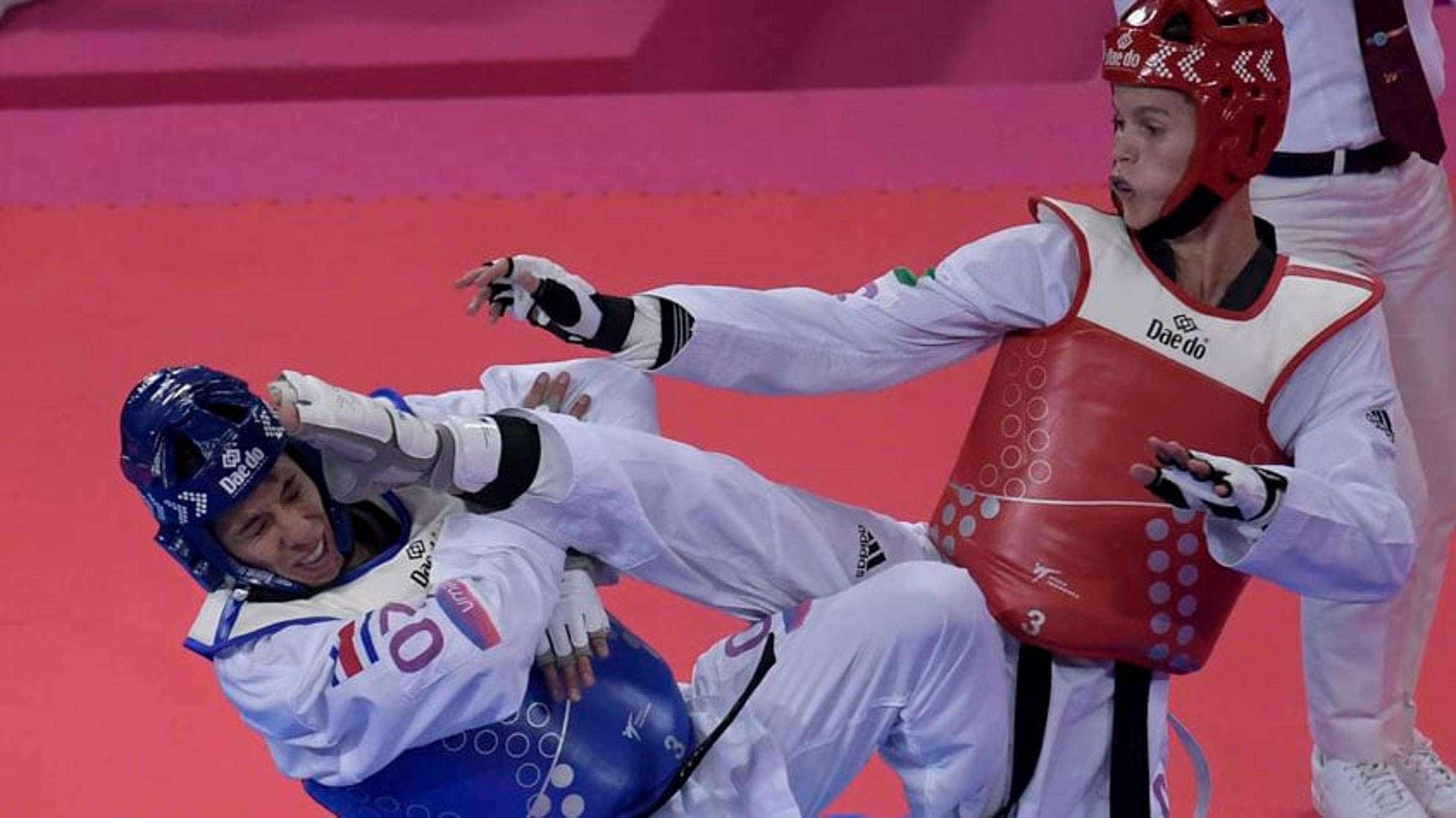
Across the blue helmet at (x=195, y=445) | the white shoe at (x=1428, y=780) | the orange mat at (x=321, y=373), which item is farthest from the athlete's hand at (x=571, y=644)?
the white shoe at (x=1428, y=780)

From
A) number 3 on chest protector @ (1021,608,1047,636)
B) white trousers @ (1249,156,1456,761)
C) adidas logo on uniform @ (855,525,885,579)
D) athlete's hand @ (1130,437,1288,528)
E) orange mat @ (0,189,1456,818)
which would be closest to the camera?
athlete's hand @ (1130,437,1288,528)

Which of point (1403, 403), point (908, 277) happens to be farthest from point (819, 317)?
point (1403, 403)

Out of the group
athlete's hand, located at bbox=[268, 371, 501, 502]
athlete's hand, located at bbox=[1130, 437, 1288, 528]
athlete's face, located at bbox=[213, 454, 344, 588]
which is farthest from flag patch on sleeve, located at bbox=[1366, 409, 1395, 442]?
athlete's face, located at bbox=[213, 454, 344, 588]

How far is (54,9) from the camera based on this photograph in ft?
28.3

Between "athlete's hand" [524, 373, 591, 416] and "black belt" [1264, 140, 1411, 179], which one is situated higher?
"black belt" [1264, 140, 1411, 179]

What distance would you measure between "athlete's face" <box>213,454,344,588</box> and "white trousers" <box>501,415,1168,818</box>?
0.29 metres

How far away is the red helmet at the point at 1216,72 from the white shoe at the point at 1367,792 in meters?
1.36

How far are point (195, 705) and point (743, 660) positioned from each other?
180 centimetres

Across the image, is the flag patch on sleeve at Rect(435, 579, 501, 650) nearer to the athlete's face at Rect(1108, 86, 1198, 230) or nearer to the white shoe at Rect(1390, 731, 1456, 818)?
the athlete's face at Rect(1108, 86, 1198, 230)

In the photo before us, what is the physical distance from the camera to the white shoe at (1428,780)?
14.0 feet

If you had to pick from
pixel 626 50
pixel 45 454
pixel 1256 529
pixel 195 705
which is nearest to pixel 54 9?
pixel 626 50

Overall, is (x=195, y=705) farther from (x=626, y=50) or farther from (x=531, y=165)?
(x=626, y=50)

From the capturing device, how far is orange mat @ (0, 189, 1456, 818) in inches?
180

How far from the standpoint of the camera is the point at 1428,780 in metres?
4.27
